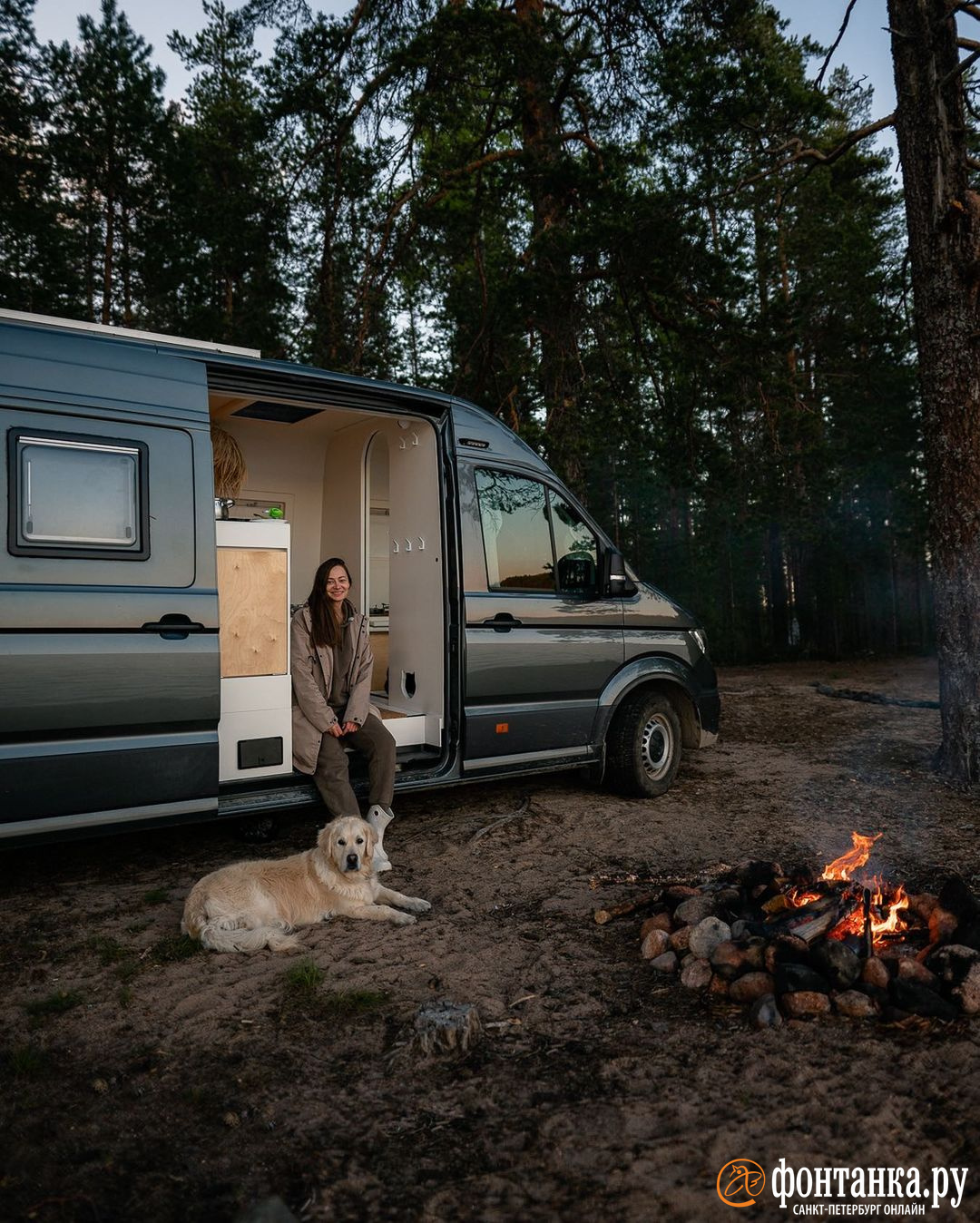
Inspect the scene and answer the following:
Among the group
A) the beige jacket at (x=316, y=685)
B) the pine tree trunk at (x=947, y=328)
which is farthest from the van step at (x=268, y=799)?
the pine tree trunk at (x=947, y=328)

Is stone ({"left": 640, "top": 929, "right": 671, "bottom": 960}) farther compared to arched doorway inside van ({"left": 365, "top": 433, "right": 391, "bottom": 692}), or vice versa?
arched doorway inside van ({"left": 365, "top": 433, "right": 391, "bottom": 692})

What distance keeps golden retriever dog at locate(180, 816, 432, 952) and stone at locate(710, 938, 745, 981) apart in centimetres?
146

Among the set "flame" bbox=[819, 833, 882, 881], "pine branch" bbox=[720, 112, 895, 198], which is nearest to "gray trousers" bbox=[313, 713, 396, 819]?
"flame" bbox=[819, 833, 882, 881]

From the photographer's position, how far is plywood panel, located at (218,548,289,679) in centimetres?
473

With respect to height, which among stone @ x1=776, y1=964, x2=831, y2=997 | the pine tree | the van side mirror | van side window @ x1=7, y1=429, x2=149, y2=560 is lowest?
stone @ x1=776, y1=964, x2=831, y2=997

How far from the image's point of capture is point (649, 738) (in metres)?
6.68

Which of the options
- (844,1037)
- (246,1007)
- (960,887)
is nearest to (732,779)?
(960,887)

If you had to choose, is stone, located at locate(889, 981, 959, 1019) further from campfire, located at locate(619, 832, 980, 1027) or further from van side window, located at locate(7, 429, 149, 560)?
van side window, located at locate(7, 429, 149, 560)

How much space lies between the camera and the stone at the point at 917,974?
3.02 m

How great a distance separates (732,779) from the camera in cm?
717

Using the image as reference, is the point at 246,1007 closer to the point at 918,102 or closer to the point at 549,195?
the point at 918,102

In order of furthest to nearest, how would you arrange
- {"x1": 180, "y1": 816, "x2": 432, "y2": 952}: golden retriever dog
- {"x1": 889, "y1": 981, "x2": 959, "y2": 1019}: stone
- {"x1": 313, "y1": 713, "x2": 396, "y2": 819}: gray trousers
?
{"x1": 313, "y1": 713, "x2": 396, "y2": 819}: gray trousers, {"x1": 180, "y1": 816, "x2": 432, "y2": 952}: golden retriever dog, {"x1": 889, "y1": 981, "x2": 959, "y2": 1019}: stone

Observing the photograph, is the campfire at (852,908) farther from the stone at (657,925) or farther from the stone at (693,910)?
the stone at (657,925)

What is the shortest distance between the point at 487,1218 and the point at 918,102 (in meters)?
Answer: 7.91
